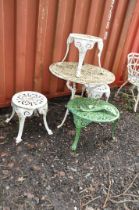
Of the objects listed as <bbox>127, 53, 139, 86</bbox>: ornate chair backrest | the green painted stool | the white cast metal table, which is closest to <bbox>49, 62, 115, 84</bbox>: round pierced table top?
the white cast metal table

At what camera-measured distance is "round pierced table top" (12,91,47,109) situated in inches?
112

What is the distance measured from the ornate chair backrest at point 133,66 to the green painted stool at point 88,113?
1.12 m

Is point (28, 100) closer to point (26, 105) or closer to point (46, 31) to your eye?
point (26, 105)

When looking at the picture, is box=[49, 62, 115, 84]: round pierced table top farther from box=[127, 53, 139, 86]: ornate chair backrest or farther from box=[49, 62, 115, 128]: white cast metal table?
box=[127, 53, 139, 86]: ornate chair backrest

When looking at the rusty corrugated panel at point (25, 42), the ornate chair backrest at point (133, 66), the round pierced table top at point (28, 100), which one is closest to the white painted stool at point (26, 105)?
the round pierced table top at point (28, 100)

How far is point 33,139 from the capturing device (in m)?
3.09

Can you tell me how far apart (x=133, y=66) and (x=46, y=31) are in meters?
2.09

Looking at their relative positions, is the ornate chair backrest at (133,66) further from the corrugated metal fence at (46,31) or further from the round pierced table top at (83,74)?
the round pierced table top at (83,74)

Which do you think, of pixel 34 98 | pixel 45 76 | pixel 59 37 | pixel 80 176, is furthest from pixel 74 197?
pixel 59 37

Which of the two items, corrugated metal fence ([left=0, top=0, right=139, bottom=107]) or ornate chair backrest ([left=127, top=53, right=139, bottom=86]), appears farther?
ornate chair backrest ([left=127, top=53, right=139, bottom=86])

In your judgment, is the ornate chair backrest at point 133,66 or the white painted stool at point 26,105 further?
the ornate chair backrest at point 133,66

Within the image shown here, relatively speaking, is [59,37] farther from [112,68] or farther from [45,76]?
[112,68]

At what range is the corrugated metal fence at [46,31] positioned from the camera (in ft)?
9.53

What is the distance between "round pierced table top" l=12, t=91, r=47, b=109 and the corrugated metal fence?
0.37 m
